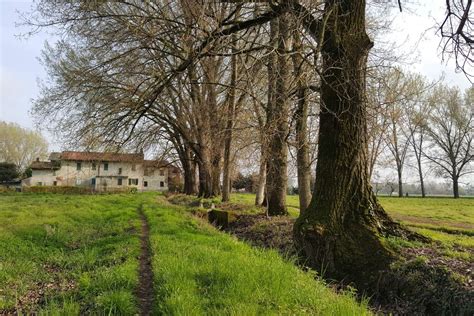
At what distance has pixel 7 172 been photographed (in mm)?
65750

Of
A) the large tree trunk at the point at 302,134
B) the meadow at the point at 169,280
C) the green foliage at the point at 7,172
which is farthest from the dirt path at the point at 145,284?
the green foliage at the point at 7,172

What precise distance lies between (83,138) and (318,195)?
1046cm

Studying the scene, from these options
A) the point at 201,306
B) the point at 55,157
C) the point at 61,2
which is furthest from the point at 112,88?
the point at 55,157

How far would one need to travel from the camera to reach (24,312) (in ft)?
16.5

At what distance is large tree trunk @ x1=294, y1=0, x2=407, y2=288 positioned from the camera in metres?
8.24

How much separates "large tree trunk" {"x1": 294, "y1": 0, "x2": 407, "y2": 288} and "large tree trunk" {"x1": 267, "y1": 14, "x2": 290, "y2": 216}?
48.3 inches

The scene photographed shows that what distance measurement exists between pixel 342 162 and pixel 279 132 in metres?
3.81

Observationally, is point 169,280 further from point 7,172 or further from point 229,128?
point 7,172

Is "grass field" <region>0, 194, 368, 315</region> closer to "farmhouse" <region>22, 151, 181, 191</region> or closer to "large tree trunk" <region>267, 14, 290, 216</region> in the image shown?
"large tree trunk" <region>267, 14, 290, 216</region>

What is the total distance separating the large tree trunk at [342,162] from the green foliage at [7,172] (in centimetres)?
6918

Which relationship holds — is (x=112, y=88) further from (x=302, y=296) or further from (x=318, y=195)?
(x=302, y=296)

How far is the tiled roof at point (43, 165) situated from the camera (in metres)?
69.4

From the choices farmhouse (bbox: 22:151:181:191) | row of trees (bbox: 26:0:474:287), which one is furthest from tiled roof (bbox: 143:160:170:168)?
row of trees (bbox: 26:0:474:287)

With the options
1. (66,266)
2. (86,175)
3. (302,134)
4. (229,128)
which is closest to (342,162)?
(302,134)
